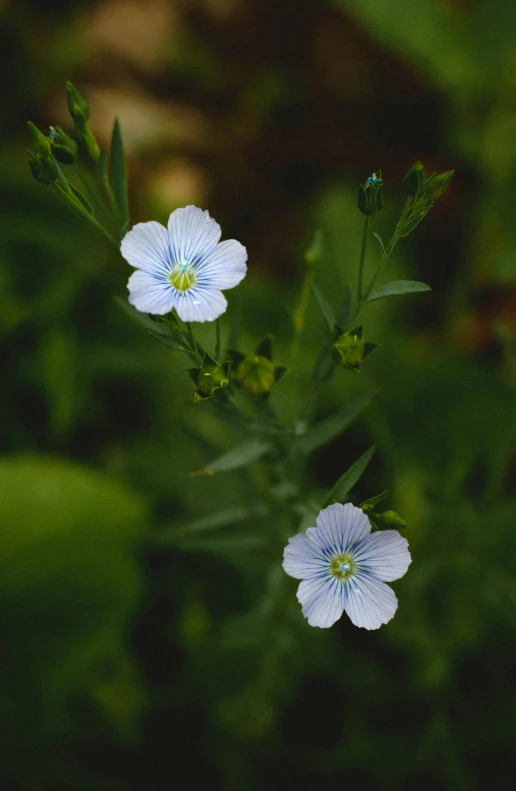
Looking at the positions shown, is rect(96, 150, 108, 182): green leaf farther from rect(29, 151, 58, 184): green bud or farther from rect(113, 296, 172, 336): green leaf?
rect(113, 296, 172, 336): green leaf

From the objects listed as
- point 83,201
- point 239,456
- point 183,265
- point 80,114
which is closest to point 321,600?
point 239,456

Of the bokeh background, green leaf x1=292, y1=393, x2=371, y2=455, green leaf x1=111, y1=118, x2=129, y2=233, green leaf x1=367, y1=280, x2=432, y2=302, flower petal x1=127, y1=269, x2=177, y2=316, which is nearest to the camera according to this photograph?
flower petal x1=127, y1=269, x2=177, y2=316

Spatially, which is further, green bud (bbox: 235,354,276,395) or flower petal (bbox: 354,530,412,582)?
green bud (bbox: 235,354,276,395)

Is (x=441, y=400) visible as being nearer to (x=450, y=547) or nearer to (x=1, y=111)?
(x=450, y=547)

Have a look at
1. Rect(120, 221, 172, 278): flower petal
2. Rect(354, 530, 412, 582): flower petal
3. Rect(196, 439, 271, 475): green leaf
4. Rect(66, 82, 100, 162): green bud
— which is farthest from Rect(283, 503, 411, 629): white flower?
Rect(66, 82, 100, 162): green bud

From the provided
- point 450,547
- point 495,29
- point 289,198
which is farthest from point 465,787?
point 495,29

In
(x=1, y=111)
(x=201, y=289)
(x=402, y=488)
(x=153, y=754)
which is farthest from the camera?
(x=1, y=111)

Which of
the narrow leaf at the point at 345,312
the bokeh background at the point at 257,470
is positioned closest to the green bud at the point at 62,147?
the narrow leaf at the point at 345,312
